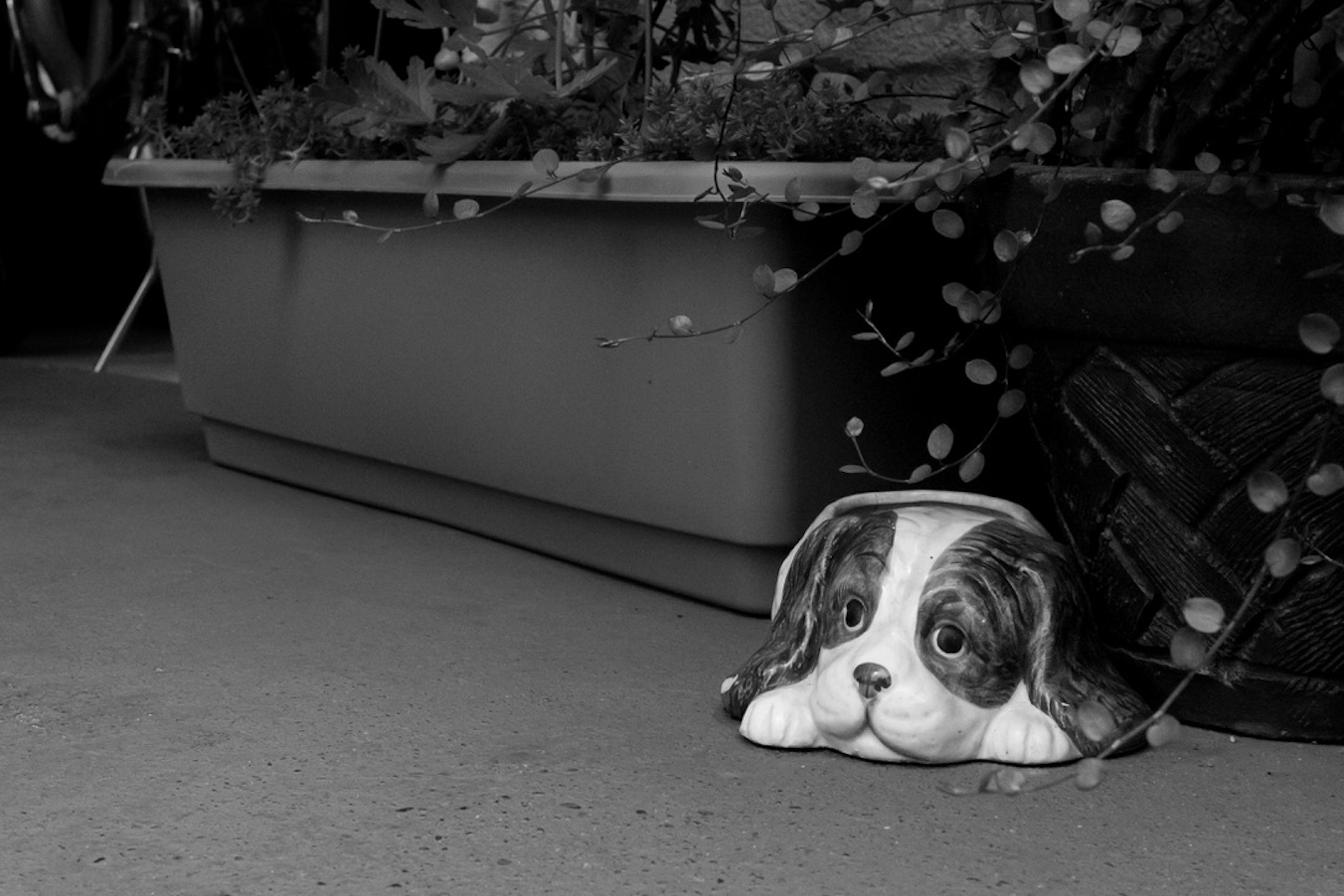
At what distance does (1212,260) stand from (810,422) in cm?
52

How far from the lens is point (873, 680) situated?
1282mm

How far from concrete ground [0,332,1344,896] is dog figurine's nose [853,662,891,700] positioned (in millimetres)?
65

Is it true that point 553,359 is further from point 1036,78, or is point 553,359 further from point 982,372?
point 1036,78

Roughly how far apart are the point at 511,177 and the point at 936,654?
0.81 m

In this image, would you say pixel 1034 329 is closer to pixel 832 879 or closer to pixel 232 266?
pixel 832 879

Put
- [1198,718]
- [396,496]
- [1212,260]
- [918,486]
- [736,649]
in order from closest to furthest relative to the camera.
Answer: [1212,260]
[1198,718]
[736,649]
[918,486]
[396,496]

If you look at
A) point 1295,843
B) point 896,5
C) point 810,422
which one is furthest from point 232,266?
point 1295,843

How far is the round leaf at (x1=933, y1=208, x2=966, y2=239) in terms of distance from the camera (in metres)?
1.33

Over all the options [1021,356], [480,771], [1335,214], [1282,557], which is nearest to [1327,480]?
[1282,557]

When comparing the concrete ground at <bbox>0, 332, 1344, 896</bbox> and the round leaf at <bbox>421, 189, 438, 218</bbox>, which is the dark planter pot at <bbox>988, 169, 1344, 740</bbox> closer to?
the concrete ground at <bbox>0, 332, 1344, 896</bbox>

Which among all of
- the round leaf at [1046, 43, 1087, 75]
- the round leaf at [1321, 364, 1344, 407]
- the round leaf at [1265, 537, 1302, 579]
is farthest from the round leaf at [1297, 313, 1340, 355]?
the round leaf at [1046, 43, 1087, 75]

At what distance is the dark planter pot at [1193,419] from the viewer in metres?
1.25

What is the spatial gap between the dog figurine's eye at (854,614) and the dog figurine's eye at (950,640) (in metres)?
0.06

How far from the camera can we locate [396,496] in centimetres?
226
